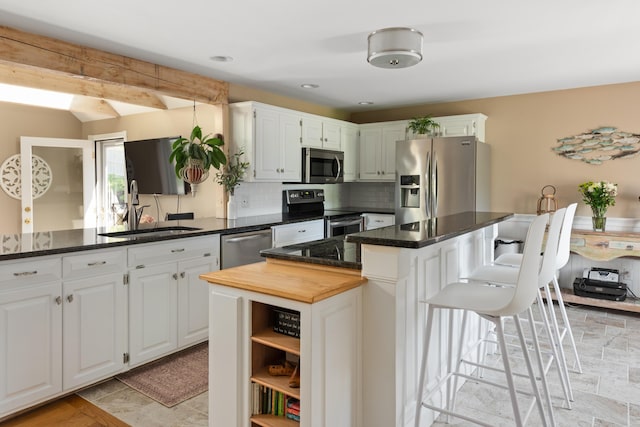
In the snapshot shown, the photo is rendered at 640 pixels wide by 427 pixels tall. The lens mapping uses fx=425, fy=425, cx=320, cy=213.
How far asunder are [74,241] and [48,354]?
2.32 ft

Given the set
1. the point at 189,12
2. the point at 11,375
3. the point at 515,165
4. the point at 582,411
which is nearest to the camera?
the point at 11,375

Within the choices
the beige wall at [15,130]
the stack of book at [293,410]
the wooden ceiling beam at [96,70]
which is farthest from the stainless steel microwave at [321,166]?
the beige wall at [15,130]

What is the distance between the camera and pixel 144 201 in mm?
5305

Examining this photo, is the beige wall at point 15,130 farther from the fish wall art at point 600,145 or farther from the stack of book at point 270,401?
the fish wall art at point 600,145

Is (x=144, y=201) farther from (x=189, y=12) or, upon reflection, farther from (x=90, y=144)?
(x=189, y=12)

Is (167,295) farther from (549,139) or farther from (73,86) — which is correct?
(549,139)

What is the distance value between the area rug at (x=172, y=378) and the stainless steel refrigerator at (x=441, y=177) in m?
3.01

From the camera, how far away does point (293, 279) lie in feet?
6.60

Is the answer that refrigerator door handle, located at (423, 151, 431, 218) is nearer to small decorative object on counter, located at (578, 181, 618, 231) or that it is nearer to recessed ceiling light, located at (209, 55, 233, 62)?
small decorative object on counter, located at (578, 181, 618, 231)

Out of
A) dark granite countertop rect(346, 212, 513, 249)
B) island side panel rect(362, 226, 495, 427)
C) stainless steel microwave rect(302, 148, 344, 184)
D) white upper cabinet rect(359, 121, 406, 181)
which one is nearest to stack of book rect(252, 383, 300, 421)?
island side panel rect(362, 226, 495, 427)

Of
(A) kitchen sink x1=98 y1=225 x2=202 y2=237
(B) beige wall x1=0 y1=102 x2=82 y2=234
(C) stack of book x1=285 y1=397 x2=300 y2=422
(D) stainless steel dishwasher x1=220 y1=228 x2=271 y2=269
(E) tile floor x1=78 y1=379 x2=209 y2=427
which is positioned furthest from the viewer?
(B) beige wall x1=0 y1=102 x2=82 y2=234

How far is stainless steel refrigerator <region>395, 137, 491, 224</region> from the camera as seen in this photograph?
4.78 meters

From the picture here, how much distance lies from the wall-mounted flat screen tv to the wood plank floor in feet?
8.72

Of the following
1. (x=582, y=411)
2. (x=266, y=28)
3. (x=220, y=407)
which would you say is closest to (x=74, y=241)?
(x=220, y=407)
